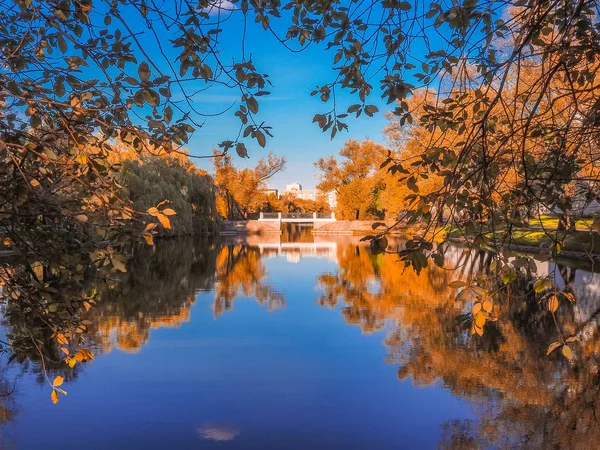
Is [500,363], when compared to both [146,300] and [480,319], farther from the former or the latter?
[146,300]

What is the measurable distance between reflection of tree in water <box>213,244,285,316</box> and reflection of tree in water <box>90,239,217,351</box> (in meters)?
0.50

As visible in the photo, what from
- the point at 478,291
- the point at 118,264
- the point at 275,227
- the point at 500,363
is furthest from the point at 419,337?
the point at 275,227

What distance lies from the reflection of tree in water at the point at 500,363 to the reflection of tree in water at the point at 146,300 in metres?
3.72

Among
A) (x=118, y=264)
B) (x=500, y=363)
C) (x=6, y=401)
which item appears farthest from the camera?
(x=500, y=363)

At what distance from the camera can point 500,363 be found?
798cm

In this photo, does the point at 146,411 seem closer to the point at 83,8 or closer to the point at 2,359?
the point at 2,359

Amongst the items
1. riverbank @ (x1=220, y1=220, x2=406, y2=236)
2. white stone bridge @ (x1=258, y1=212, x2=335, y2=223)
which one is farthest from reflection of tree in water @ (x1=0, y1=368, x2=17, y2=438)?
white stone bridge @ (x1=258, y1=212, x2=335, y2=223)

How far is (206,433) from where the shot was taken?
573 centimetres

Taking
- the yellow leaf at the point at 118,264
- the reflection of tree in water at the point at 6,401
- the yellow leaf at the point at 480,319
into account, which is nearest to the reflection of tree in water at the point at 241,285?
the reflection of tree in water at the point at 6,401

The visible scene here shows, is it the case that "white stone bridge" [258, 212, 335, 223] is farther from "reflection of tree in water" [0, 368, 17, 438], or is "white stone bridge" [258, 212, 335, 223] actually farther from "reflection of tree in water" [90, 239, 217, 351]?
"reflection of tree in water" [0, 368, 17, 438]

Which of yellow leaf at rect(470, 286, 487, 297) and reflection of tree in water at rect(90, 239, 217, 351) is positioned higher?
yellow leaf at rect(470, 286, 487, 297)

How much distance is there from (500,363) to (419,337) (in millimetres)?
1882

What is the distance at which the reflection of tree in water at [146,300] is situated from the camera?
1014cm

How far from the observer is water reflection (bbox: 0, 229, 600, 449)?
579 cm
